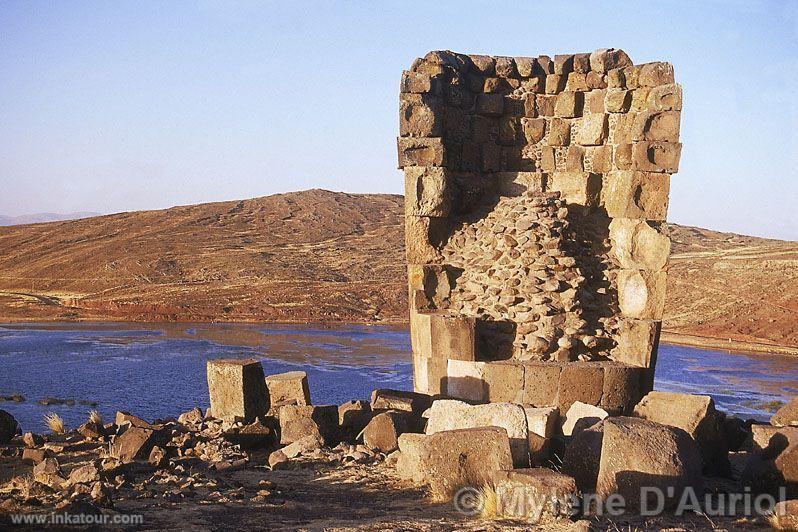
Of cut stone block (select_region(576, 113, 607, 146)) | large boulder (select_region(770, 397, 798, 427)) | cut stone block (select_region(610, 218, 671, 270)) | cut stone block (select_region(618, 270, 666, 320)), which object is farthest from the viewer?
cut stone block (select_region(576, 113, 607, 146))

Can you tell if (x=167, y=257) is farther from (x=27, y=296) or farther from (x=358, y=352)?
(x=358, y=352)

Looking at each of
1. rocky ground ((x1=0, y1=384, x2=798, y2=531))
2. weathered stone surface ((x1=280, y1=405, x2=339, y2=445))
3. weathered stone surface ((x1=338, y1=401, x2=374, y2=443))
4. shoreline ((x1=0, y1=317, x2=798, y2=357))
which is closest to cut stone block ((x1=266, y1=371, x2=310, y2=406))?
rocky ground ((x1=0, y1=384, x2=798, y2=531))

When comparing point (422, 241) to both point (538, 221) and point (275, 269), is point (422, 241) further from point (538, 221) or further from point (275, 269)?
point (275, 269)

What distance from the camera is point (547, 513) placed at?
227 inches

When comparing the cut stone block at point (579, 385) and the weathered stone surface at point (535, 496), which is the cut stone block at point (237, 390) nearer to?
the cut stone block at point (579, 385)

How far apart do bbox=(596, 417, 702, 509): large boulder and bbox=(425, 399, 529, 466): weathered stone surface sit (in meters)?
1.04

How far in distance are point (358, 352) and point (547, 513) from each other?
18.9m

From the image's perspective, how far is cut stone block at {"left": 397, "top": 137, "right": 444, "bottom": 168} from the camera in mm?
11500

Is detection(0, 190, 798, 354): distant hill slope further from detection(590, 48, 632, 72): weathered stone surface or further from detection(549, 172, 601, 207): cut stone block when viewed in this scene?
detection(590, 48, 632, 72): weathered stone surface

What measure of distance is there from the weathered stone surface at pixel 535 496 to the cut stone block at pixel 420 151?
248 inches

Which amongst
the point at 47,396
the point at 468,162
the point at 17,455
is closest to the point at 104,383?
the point at 47,396

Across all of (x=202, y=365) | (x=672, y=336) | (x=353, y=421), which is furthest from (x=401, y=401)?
(x=672, y=336)

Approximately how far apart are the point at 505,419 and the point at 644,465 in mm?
1599

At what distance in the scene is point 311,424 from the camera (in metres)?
9.41
